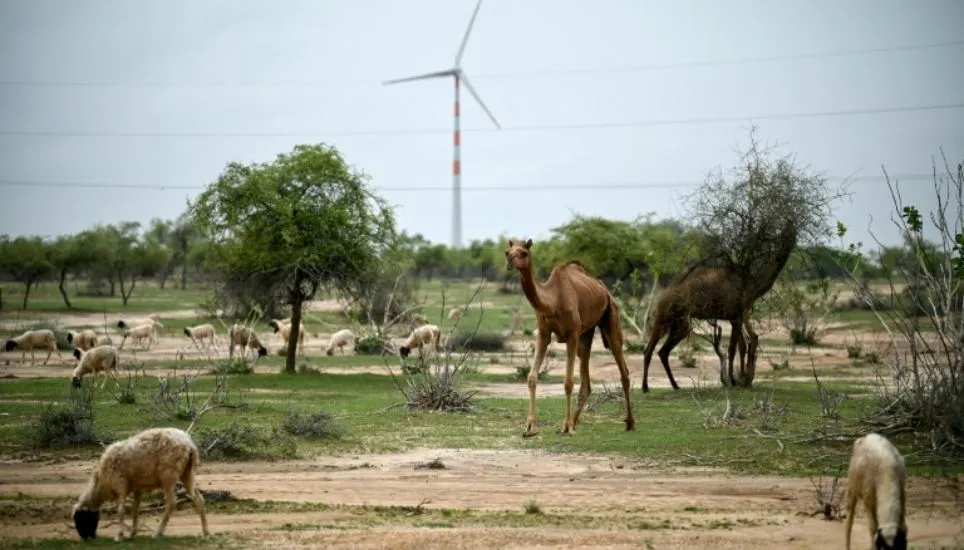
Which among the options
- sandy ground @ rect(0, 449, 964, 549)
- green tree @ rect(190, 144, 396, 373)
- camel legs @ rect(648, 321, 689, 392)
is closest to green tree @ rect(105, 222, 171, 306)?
green tree @ rect(190, 144, 396, 373)

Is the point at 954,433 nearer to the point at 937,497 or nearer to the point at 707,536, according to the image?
the point at 937,497

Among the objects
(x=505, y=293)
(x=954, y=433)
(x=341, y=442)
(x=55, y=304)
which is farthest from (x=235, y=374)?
(x=505, y=293)

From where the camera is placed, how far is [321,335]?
47.4 metres

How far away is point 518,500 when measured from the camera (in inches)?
473

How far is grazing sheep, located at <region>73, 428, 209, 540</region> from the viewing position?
32.0 ft

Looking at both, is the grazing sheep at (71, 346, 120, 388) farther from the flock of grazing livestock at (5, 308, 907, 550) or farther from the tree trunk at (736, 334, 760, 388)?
the flock of grazing livestock at (5, 308, 907, 550)

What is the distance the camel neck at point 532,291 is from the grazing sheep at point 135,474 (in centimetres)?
674

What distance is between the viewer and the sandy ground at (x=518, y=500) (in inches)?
394

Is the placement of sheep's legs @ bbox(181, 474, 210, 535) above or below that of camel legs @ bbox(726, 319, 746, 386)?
below

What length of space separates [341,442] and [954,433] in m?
8.29

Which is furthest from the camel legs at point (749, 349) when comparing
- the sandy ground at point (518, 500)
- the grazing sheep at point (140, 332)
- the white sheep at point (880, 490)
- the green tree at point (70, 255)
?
the green tree at point (70, 255)

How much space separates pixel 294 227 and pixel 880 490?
67.9ft

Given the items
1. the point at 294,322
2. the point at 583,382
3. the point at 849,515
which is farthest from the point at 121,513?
the point at 294,322

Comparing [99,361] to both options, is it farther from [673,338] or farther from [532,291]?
[673,338]
